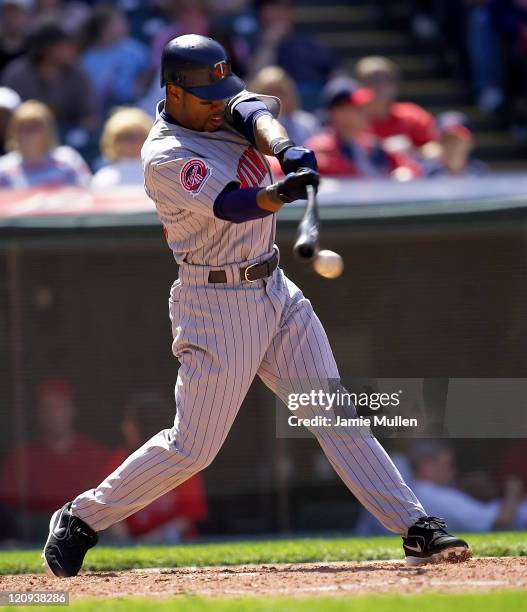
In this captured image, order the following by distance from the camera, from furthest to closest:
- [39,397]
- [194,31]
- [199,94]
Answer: [194,31] → [39,397] → [199,94]

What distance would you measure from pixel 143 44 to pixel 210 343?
259 inches

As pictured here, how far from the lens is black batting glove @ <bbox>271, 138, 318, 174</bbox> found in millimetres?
3902

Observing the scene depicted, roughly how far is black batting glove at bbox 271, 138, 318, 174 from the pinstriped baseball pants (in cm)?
49

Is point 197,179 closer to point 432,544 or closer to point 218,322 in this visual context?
point 218,322

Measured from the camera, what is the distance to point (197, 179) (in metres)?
4.04

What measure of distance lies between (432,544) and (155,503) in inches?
101

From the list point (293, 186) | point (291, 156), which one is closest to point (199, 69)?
point (291, 156)

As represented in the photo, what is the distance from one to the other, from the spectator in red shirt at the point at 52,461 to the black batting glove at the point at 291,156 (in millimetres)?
3232

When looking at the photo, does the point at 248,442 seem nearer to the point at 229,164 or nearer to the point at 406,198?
the point at 406,198

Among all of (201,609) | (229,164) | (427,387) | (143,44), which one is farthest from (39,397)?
(143,44)

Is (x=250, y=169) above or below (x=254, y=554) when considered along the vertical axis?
above

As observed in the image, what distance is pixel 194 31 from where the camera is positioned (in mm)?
9547

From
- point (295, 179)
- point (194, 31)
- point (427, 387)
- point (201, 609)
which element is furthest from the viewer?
point (194, 31)

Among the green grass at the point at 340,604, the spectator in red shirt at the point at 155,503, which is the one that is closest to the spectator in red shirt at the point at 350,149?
the spectator in red shirt at the point at 155,503
